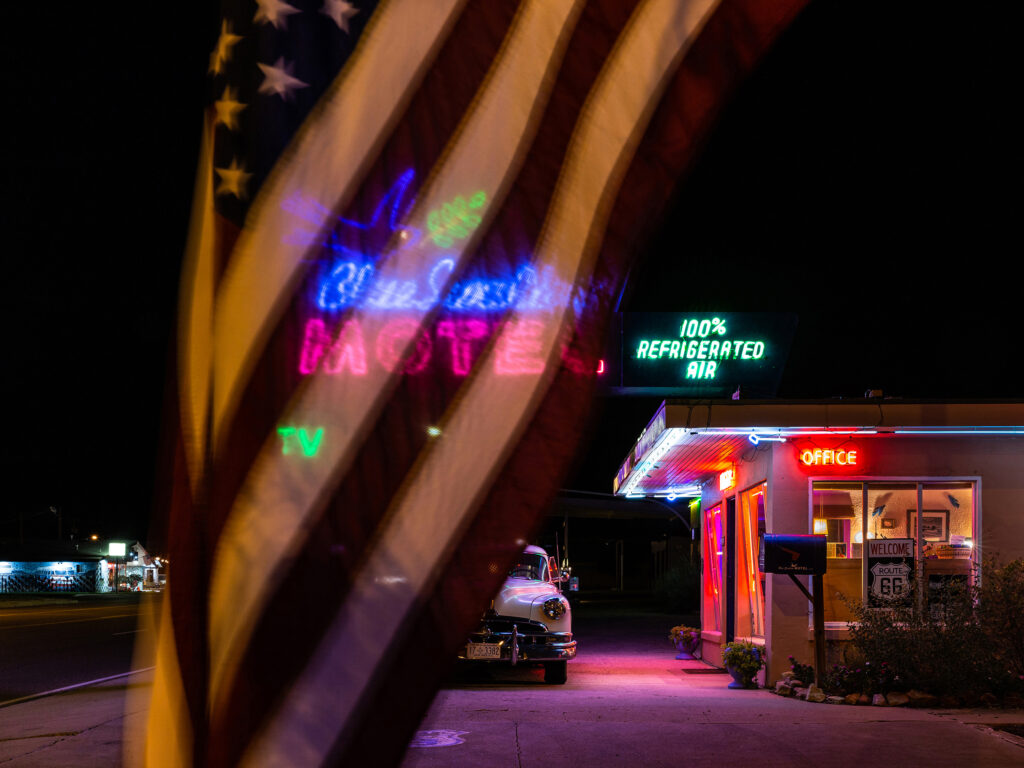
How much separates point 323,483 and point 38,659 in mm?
19008

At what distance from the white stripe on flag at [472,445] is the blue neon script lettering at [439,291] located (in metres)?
0.03

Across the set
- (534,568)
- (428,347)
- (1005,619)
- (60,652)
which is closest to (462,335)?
(428,347)

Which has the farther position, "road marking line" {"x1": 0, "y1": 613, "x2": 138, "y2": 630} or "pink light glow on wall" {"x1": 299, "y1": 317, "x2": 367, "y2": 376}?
"road marking line" {"x1": 0, "y1": 613, "x2": 138, "y2": 630}

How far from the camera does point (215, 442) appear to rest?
1568 millimetres

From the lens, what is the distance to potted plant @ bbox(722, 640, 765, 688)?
559 inches

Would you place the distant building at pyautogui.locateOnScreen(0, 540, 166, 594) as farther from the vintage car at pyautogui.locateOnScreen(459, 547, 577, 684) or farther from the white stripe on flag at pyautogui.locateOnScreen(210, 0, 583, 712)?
the white stripe on flag at pyautogui.locateOnScreen(210, 0, 583, 712)

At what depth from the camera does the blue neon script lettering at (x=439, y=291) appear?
162cm

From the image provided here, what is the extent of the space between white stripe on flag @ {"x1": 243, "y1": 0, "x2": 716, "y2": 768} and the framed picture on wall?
13.1 metres

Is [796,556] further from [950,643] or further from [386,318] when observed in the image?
[386,318]

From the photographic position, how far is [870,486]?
45.2ft

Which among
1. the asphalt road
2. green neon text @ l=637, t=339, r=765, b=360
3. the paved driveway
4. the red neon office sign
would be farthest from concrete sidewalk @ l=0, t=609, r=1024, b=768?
green neon text @ l=637, t=339, r=765, b=360

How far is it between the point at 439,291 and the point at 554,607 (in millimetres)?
13996

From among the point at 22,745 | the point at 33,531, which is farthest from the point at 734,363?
the point at 33,531

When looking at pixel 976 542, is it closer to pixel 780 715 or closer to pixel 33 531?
pixel 780 715
